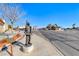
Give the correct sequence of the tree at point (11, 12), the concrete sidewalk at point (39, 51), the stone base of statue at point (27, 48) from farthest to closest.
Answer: the tree at point (11, 12)
the stone base of statue at point (27, 48)
the concrete sidewalk at point (39, 51)

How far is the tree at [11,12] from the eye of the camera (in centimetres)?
489

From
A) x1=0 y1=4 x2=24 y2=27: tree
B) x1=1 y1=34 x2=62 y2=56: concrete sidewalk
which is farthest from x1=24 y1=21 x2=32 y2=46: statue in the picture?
x1=0 y1=4 x2=24 y2=27: tree

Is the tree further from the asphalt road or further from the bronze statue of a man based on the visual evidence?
the asphalt road

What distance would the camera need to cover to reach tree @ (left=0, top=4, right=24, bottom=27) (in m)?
4.89

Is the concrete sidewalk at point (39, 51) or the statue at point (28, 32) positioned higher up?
the statue at point (28, 32)

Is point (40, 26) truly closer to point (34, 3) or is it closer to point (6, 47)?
point (34, 3)

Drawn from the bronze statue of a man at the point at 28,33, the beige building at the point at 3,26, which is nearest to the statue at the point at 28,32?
A: the bronze statue of a man at the point at 28,33

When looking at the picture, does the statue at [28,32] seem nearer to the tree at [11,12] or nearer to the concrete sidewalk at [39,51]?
the concrete sidewalk at [39,51]

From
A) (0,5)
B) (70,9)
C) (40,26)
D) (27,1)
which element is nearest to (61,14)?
(70,9)

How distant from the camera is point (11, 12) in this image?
17.6 ft

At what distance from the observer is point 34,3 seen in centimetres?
448

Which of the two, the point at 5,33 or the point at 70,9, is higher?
the point at 70,9

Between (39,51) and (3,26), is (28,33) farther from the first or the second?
(3,26)

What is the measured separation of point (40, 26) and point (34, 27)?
161 mm
